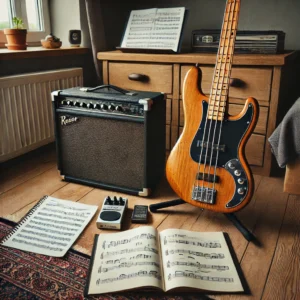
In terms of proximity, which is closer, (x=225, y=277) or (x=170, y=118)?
(x=225, y=277)

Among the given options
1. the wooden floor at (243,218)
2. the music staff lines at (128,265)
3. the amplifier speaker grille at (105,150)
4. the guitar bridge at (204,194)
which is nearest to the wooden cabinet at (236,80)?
the wooden floor at (243,218)

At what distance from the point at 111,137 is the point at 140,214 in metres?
0.35

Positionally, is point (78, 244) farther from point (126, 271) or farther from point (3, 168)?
point (3, 168)

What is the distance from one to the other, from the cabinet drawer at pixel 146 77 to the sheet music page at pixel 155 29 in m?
0.10

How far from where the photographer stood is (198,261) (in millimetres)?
1004

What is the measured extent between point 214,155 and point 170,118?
0.66 m

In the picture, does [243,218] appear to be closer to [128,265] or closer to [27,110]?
[128,265]

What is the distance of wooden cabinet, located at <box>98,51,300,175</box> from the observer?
1.50 meters

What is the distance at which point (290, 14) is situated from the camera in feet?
5.93

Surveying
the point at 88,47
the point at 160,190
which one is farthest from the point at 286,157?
the point at 88,47

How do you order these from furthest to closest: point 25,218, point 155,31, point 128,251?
point 155,31
point 25,218
point 128,251

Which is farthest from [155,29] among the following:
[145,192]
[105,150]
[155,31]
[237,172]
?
[237,172]

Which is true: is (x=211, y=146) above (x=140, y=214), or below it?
above

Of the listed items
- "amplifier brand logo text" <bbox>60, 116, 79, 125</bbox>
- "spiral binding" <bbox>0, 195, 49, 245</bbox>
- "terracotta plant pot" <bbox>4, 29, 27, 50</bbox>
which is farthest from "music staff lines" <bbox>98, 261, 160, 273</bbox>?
"terracotta plant pot" <bbox>4, 29, 27, 50</bbox>
